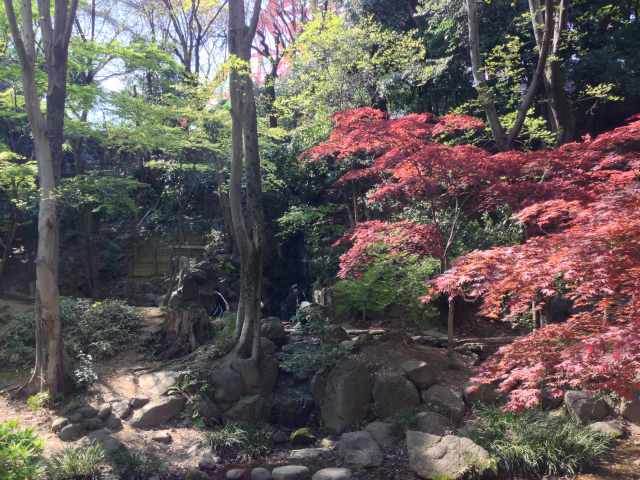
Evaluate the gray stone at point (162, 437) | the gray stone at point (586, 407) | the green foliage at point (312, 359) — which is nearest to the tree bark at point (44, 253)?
the gray stone at point (162, 437)

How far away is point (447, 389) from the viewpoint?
20.2ft

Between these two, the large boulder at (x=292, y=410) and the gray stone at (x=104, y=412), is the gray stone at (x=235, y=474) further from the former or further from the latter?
the gray stone at (x=104, y=412)

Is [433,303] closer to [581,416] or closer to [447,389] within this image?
[447,389]

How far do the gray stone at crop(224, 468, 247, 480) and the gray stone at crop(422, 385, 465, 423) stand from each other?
231 cm

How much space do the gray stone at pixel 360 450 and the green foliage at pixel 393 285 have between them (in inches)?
87.8

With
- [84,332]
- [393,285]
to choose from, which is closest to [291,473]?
[393,285]

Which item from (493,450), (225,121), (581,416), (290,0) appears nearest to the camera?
(493,450)

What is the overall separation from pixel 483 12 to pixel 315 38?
151 inches

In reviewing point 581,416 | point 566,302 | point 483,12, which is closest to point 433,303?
point 566,302

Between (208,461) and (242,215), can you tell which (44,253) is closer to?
(242,215)

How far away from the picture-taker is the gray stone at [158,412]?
6.30 meters

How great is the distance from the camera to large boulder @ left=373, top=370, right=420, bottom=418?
6160 mm

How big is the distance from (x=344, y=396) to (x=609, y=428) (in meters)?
2.87

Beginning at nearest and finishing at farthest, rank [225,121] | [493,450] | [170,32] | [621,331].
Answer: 1. [621,331]
2. [493,450]
3. [225,121]
4. [170,32]
